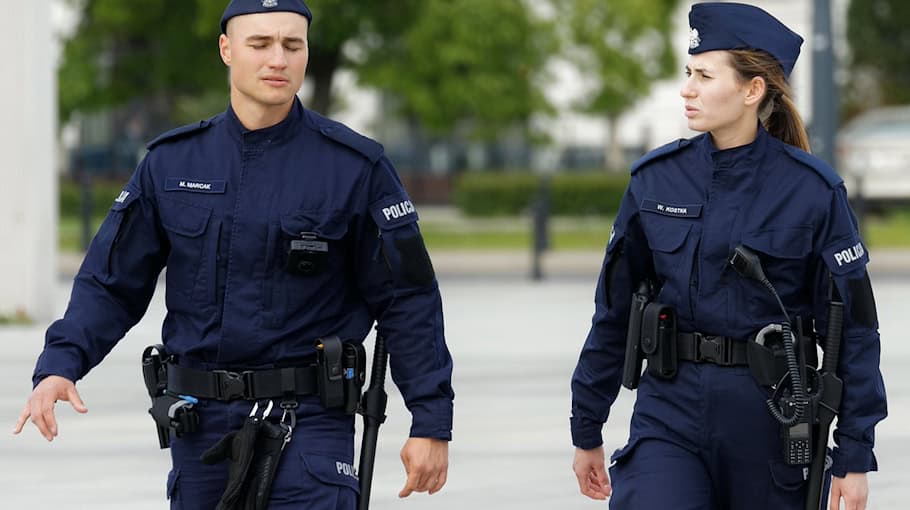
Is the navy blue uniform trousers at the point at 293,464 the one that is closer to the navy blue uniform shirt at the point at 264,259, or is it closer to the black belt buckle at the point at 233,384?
the black belt buckle at the point at 233,384

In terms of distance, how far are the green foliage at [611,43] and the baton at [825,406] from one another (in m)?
31.8

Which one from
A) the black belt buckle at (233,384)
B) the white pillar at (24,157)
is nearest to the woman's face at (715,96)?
the black belt buckle at (233,384)

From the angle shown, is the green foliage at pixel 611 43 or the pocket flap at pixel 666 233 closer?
the pocket flap at pixel 666 233

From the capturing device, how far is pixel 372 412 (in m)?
4.82

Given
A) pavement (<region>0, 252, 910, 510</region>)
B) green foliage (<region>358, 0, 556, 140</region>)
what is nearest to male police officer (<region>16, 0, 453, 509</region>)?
pavement (<region>0, 252, 910, 510</region>)

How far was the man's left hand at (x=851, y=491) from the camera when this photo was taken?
4.73 meters

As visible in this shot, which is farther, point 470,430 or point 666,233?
point 470,430

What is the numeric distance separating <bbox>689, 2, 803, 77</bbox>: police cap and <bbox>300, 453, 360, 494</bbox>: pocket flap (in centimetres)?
132

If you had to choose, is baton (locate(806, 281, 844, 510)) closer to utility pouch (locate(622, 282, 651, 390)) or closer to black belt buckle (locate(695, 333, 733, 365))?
black belt buckle (locate(695, 333, 733, 365))

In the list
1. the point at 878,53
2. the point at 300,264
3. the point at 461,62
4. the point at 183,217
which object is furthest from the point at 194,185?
the point at 878,53

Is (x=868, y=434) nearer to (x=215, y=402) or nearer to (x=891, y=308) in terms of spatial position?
(x=215, y=402)

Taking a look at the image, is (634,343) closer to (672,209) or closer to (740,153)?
(672,209)

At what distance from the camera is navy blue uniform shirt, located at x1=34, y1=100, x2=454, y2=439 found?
461 cm

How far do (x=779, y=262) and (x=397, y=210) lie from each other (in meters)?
0.91
